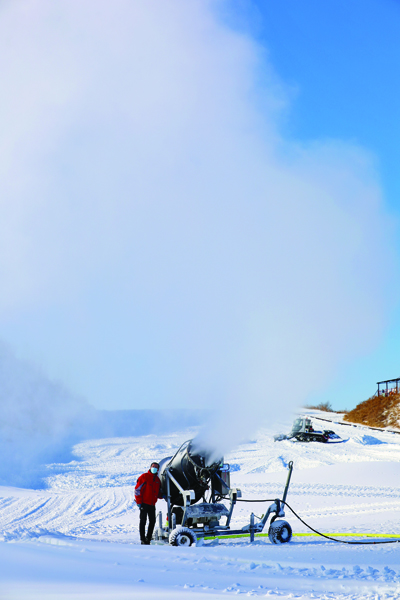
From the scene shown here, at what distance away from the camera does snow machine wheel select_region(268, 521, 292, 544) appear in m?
9.89

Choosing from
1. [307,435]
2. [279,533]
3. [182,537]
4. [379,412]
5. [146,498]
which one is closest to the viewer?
[182,537]

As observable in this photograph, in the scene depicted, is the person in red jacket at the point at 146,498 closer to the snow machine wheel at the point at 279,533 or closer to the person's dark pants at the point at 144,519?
the person's dark pants at the point at 144,519

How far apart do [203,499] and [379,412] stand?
3705cm

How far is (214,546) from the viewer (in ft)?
31.9

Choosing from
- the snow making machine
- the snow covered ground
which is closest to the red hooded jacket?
the snow making machine

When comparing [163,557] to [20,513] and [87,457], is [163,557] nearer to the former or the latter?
[20,513]

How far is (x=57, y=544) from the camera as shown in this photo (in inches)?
361

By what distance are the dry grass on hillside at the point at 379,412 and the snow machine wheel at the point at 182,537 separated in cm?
3514

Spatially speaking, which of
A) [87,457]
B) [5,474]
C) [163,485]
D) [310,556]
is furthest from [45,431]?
[310,556]

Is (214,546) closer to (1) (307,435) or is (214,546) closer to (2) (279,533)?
(2) (279,533)

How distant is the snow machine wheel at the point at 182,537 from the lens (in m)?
9.62

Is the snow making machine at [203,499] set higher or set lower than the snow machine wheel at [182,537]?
higher

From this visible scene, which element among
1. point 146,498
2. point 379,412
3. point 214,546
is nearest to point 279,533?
point 214,546

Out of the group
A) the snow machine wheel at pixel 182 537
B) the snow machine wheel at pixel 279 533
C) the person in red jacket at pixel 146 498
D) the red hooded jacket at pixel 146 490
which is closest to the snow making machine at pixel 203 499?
the snow machine wheel at pixel 279 533
